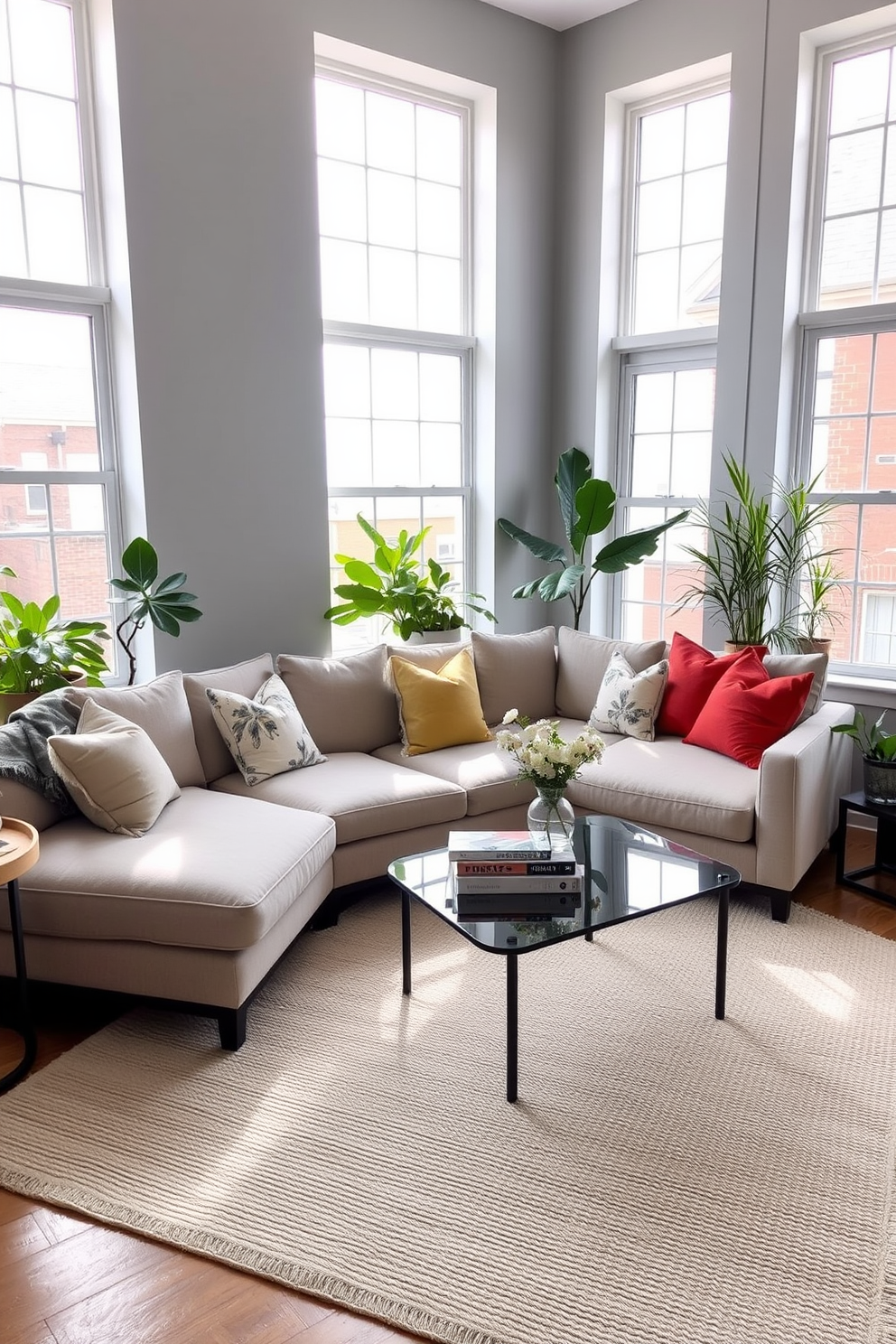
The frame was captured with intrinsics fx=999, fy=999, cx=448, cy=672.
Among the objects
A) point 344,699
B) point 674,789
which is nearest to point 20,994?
point 344,699

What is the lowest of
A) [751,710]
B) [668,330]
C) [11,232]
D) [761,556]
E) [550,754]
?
[751,710]

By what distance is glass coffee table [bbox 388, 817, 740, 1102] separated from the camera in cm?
250

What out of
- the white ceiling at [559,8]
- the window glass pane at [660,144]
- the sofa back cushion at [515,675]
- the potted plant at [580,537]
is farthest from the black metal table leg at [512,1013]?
the white ceiling at [559,8]

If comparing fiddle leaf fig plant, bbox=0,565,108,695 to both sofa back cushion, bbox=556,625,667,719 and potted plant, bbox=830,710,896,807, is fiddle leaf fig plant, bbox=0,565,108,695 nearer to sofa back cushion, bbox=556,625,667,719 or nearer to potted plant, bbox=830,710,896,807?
sofa back cushion, bbox=556,625,667,719

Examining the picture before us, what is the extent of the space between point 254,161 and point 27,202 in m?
0.94

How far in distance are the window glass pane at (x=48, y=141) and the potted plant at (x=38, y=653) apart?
5.06 ft

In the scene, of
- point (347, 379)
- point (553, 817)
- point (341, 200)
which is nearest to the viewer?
point (553, 817)

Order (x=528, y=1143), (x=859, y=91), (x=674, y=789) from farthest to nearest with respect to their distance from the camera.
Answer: (x=859, y=91), (x=674, y=789), (x=528, y=1143)

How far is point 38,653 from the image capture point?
3.47 m

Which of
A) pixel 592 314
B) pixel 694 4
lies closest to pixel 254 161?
pixel 592 314

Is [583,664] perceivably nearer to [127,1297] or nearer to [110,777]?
[110,777]

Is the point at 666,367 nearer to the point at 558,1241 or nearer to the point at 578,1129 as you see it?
the point at 578,1129

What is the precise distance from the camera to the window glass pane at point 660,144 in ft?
16.5

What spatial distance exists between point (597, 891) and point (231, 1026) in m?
1.09
